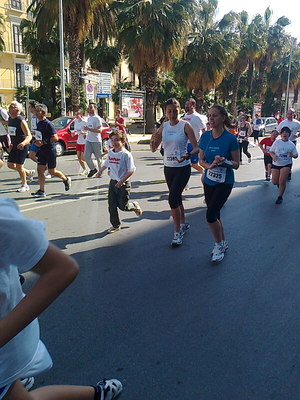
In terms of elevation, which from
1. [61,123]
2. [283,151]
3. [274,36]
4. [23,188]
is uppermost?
[274,36]

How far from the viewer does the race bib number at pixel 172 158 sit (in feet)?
17.2

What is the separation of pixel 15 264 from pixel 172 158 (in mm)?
4135

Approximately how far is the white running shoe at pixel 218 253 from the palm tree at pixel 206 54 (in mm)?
24647

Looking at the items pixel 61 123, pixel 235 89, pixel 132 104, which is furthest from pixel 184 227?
pixel 235 89

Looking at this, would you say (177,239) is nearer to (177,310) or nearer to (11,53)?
(177,310)

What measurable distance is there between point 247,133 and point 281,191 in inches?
212

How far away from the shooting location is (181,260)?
4801 millimetres

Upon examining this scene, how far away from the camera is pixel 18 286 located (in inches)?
56.9

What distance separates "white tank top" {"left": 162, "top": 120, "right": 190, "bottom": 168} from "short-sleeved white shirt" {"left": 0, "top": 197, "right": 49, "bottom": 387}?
3973mm

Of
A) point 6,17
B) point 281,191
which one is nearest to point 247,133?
point 281,191

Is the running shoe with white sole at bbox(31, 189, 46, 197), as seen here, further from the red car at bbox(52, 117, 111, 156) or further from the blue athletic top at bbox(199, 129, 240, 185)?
the red car at bbox(52, 117, 111, 156)

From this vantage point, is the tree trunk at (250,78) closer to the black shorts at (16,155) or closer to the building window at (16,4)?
the building window at (16,4)

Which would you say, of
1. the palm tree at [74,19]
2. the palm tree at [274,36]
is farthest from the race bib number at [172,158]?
the palm tree at [274,36]

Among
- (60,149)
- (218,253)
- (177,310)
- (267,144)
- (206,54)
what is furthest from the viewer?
(206,54)
